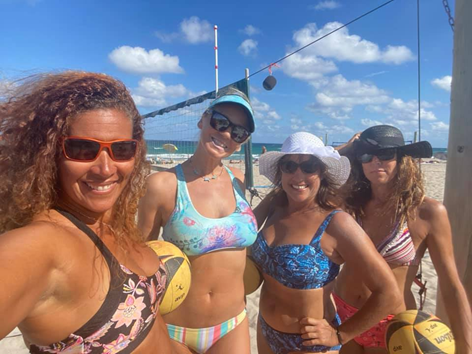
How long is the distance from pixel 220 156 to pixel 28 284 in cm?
139

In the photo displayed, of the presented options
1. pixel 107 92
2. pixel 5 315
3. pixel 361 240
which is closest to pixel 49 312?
pixel 5 315

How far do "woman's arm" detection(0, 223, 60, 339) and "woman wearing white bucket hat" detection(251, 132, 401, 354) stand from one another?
50.3 inches

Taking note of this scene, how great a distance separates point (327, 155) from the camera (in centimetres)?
189

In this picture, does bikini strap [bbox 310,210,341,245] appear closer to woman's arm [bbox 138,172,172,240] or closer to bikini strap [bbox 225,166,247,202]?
bikini strap [bbox 225,166,247,202]

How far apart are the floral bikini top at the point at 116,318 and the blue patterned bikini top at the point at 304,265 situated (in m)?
0.84

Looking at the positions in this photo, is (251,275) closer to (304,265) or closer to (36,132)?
(304,265)

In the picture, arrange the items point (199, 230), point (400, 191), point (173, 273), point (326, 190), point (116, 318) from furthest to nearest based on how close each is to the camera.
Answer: point (400, 191) → point (326, 190) → point (199, 230) → point (173, 273) → point (116, 318)

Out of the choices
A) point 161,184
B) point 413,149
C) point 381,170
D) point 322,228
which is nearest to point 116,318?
point 161,184

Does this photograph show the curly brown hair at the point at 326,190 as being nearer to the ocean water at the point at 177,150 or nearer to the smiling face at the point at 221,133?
the smiling face at the point at 221,133

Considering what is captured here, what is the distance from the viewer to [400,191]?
2.14 meters

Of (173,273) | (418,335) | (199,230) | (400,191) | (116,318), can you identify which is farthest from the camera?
(400,191)

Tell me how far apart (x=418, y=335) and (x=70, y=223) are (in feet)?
6.30

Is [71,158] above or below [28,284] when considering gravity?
above

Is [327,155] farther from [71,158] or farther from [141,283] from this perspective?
[71,158]
